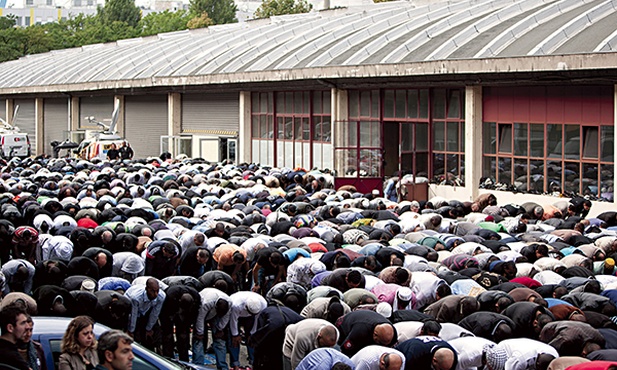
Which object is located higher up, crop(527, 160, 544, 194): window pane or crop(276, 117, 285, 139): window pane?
crop(276, 117, 285, 139): window pane

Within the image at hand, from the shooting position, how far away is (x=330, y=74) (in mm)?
30469

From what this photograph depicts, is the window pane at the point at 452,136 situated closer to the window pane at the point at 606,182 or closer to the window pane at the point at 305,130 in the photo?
the window pane at the point at 606,182

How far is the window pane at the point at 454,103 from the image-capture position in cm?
2759

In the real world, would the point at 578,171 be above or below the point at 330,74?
below

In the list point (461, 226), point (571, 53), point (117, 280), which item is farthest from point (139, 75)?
point (117, 280)

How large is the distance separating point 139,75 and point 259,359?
3214 centimetres

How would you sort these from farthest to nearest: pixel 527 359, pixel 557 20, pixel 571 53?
pixel 557 20
pixel 571 53
pixel 527 359

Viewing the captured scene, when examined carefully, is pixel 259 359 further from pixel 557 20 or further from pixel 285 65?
pixel 285 65

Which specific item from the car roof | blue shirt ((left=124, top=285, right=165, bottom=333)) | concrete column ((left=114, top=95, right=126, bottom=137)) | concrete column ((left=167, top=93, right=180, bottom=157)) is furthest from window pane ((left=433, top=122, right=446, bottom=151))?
concrete column ((left=114, top=95, right=126, bottom=137))


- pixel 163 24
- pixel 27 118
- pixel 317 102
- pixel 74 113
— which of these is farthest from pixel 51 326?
pixel 163 24

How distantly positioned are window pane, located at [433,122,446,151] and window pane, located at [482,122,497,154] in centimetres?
165

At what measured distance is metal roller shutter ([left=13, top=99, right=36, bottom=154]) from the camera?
53.8 meters

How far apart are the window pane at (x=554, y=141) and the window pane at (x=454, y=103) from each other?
3.26m

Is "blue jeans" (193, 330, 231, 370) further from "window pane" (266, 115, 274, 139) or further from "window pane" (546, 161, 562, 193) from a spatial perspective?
"window pane" (266, 115, 274, 139)
